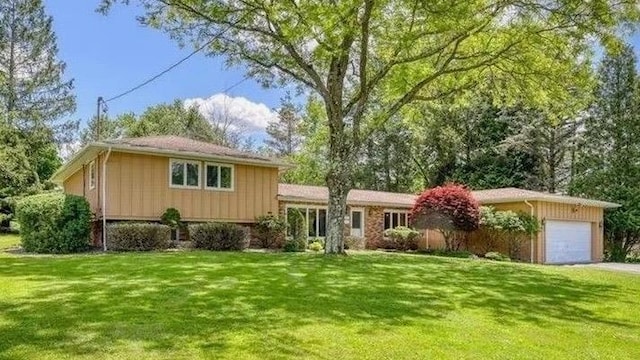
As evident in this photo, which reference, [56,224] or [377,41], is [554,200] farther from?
[56,224]

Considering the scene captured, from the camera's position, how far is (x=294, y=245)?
20.8m

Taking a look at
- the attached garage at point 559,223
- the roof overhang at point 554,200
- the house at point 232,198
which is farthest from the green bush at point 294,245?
the attached garage at point 559,223

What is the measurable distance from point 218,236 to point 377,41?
27.3ft

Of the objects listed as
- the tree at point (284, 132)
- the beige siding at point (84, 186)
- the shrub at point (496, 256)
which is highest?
the tree at point (284, 132)

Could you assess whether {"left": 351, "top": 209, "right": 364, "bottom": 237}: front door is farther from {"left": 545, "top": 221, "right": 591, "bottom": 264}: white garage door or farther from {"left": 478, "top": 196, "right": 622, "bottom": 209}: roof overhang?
{"left": 545, "top": 221, "right": 591, "bottom": 264}: white garage door

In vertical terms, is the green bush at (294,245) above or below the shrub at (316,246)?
above

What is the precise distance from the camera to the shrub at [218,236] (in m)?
18.6

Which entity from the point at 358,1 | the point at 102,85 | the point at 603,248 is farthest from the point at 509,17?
the point at 102,85

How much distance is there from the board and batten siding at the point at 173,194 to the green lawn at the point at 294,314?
6.10 meters

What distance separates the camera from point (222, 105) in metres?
46.6

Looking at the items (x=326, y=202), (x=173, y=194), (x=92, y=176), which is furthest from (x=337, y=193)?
(x=92, y=176)

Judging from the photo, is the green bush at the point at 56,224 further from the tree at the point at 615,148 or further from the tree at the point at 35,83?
the tree at the point at 615,148

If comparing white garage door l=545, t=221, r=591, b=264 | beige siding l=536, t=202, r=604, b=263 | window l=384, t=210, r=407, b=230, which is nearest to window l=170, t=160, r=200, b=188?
window l=384, t=210, r=407, b=230

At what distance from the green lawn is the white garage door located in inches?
514
